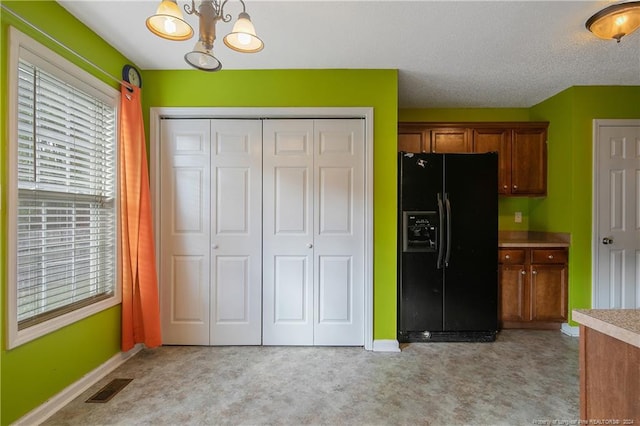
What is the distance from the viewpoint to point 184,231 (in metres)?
2.74

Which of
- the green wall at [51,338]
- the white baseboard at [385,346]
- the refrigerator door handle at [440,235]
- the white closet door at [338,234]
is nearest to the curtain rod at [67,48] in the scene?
the green wall at [51,338]

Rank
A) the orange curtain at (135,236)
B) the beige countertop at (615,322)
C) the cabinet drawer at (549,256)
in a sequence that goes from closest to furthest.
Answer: the beige countertop at (615,322), the orange curtain at (135,236), the cabinet drawer at (549,256)

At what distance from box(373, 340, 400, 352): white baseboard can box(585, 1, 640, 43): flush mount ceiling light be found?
2732mm

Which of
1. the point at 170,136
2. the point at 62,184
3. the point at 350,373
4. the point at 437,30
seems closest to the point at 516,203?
the point at 437,30

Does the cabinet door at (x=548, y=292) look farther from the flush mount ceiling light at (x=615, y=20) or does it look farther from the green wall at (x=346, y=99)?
the flush mount ceiling light at (x=615, y=20)

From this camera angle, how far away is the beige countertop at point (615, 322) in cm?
91

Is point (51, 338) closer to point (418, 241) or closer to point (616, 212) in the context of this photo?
point (418, 241)

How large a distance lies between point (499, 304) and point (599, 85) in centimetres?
246

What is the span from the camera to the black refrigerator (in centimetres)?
279

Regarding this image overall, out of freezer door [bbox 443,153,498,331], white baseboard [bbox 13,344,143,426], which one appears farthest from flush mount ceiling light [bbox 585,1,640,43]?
white baseboard [bbox 13,344,143,426]

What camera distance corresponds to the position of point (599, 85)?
3.03 meters

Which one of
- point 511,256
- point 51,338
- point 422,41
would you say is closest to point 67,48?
point 51,338

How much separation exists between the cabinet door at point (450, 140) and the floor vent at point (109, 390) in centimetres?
357

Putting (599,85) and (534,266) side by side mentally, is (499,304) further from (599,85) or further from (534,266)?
(599,85)
